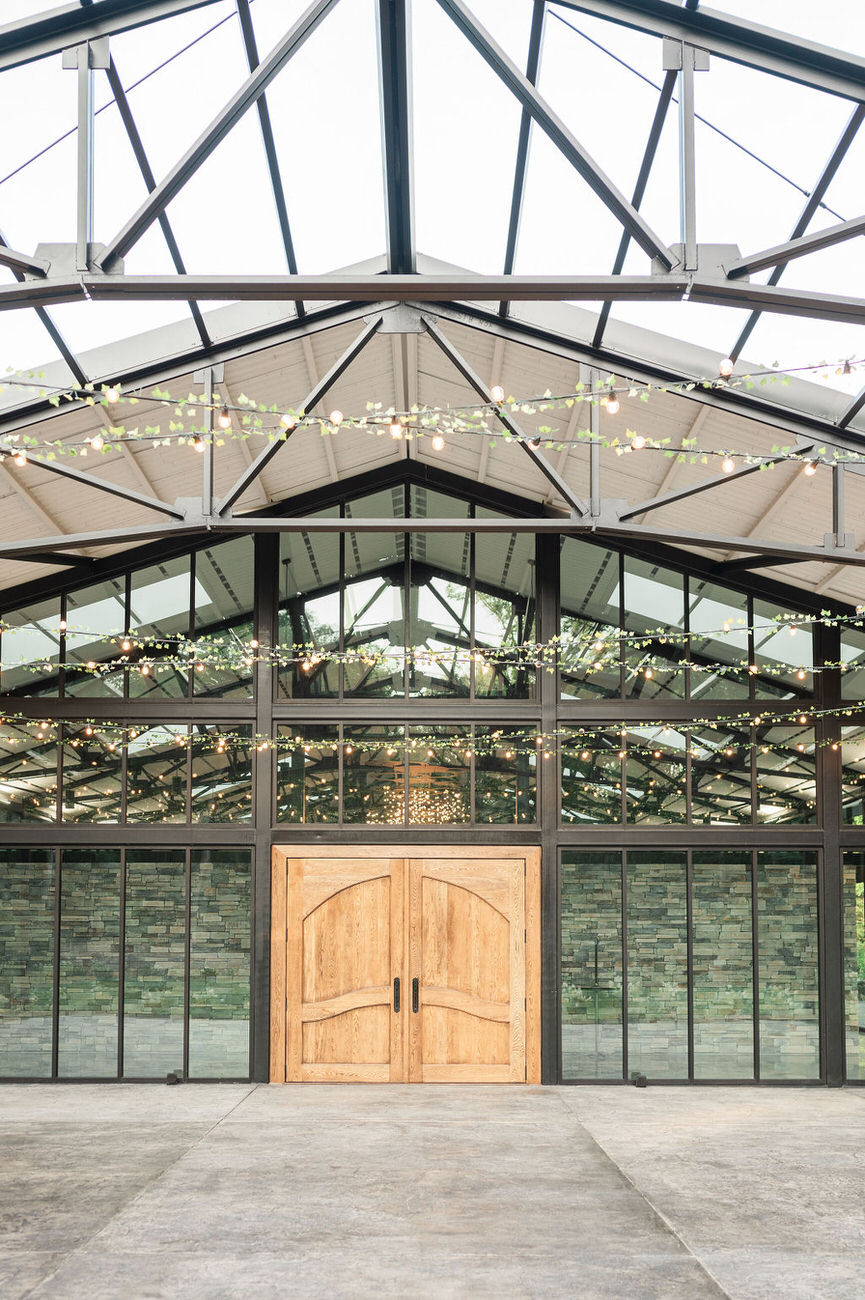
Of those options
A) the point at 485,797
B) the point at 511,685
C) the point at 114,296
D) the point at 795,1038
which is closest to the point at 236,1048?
the point at 485,797

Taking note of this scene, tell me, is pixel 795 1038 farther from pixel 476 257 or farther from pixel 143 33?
pixel 143 33

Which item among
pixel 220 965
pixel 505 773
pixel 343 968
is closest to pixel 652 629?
pixel 505 773

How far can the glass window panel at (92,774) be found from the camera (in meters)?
10.8

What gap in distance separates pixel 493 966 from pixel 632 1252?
5028 millimetres

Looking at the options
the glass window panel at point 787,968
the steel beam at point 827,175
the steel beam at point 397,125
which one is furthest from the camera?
the glass window panel at point 787,968

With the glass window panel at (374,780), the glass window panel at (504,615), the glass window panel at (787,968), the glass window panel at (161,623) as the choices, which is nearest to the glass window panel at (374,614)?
the glass window panel at (374,780)

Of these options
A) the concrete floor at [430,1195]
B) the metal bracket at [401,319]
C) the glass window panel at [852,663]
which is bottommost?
the concrete floor at [430,1195]

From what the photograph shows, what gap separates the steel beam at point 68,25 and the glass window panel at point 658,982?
7.92 metres

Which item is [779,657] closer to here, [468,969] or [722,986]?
[722,986]

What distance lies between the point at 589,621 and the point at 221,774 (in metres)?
3.59

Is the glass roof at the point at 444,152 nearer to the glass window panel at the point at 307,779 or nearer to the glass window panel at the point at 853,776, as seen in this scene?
the glass window panel at the point at 853,776

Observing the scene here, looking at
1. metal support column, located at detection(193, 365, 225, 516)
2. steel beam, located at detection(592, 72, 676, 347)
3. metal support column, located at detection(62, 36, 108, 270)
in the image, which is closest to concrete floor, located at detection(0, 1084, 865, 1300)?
metal support column, located at detection(193, 365, 225, 516)

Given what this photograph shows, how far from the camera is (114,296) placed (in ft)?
16.9

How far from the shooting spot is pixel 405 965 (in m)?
10.7
